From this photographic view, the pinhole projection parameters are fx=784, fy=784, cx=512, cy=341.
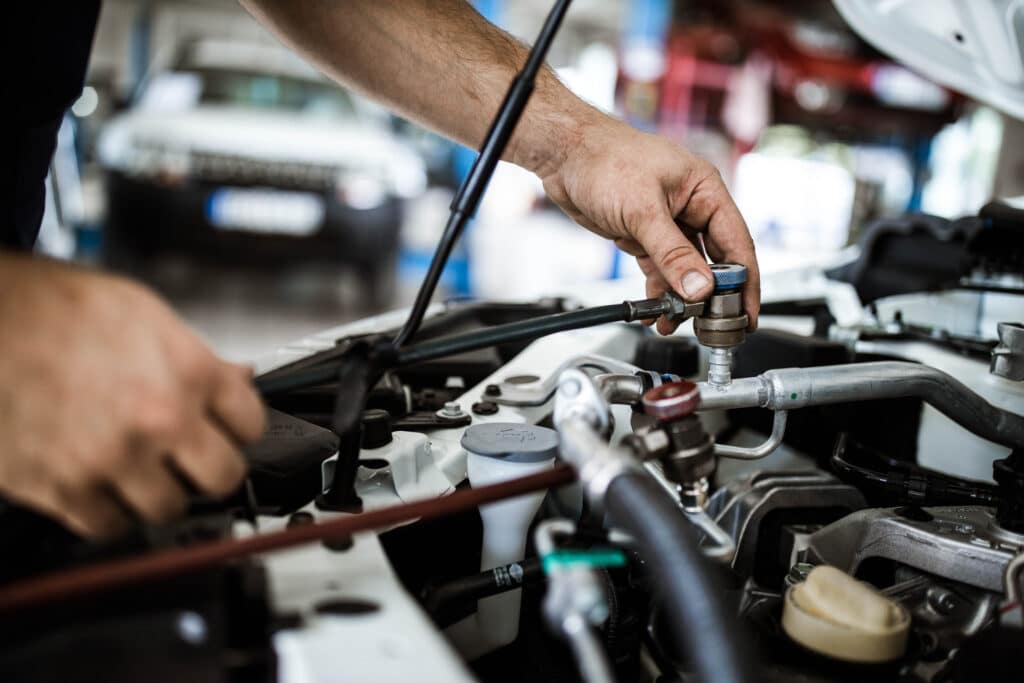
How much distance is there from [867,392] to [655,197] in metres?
0.31

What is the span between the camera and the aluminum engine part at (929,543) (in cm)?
67

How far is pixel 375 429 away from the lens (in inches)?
29.6

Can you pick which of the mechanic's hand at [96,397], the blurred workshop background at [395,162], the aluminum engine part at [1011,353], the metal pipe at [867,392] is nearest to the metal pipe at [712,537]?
the metal pipe at [867,392]

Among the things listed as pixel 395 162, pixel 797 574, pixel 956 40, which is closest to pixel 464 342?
pixel 797 574

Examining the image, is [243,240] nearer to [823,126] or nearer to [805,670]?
[805,670]

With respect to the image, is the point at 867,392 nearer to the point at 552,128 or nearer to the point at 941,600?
the point at 941,600

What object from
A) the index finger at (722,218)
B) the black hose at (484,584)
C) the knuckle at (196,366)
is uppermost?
the index finger at (722,218)

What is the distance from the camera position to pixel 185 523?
19.2 inches

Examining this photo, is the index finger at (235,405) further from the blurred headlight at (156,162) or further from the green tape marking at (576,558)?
the blurred headlight at (156,162)

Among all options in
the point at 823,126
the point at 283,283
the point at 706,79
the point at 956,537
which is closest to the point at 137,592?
the point at 956,537

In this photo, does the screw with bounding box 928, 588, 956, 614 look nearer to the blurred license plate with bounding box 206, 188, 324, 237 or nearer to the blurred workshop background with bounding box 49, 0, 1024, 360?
the blurred workshop background with bounding box 49, 0, 1024, 360

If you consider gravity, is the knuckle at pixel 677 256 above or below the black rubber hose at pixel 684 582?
above

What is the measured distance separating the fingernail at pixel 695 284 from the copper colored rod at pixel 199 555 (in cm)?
33

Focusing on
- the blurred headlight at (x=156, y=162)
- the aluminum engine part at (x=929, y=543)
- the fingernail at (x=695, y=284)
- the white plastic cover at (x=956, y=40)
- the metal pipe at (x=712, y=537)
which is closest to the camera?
the metal pipe at (x=712, y=537)
